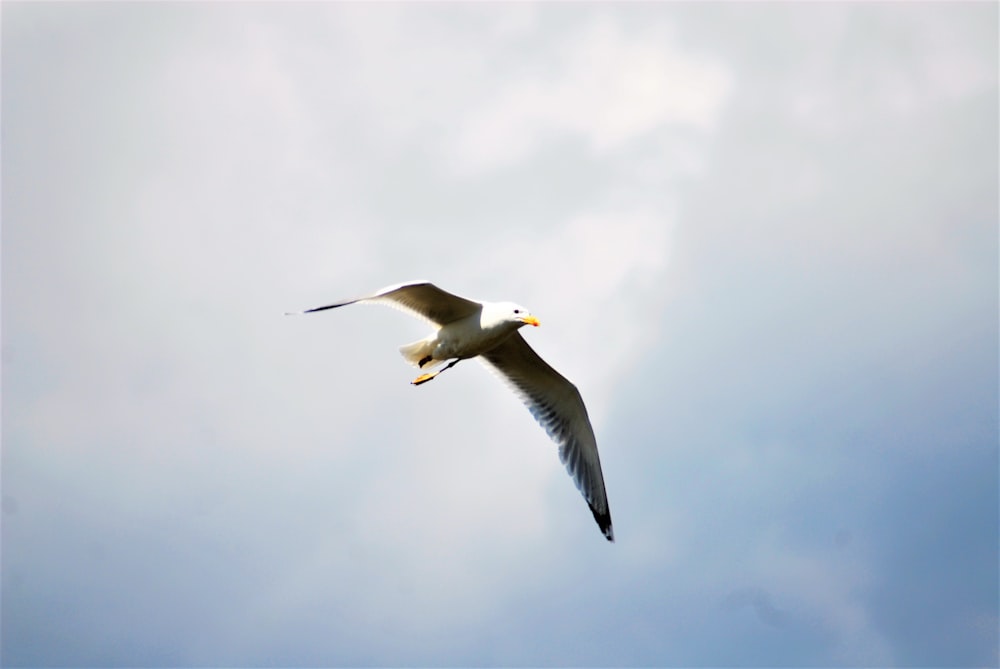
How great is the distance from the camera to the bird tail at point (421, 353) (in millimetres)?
10656

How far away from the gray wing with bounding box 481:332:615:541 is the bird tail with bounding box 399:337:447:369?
4.06 feet

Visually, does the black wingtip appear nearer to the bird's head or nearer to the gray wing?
the gray wing

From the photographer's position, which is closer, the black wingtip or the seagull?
the seagull

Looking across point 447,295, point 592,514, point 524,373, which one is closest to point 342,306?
point 447,295

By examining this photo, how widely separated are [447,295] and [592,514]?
3534 millimetres

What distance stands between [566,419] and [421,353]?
7.28ft

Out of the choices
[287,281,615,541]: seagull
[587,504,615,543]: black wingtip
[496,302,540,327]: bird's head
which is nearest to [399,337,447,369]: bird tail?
[287,281,615,541]: seagull

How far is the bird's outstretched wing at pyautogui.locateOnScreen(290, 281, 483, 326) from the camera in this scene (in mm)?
10188

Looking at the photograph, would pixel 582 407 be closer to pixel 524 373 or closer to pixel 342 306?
pixel 524 373

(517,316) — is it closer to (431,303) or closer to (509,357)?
(431,303)

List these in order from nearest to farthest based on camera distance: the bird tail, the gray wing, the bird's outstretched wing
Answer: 1. the bird's outstretched wing
2. the bird tail
3. the gray wing

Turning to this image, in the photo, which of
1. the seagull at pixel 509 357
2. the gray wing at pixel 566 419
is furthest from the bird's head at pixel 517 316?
the gray wing at pixel 566 419

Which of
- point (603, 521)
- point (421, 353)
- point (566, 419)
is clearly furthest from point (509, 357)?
point (603, 521)

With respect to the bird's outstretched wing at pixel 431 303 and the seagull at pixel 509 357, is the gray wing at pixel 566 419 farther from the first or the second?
the bird's outstretched wing at pixel 431 303
